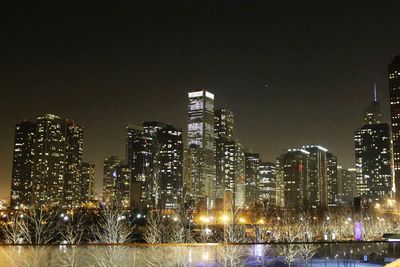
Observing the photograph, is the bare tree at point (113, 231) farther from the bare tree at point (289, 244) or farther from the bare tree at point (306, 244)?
the bare tree at point (306, 244)

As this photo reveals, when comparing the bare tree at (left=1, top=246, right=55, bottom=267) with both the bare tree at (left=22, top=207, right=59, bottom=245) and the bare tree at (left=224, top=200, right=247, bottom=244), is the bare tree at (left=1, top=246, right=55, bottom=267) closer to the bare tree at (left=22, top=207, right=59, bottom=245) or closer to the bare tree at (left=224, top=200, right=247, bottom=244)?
the bare tree at (left=22, top=207, right=59, bottom=245)

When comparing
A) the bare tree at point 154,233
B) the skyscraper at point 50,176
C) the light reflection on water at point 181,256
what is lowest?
the light reflection on water at point 181,256

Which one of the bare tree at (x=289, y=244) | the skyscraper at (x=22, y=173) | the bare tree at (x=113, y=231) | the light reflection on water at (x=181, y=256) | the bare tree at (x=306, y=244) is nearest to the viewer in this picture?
the light reflection on water at (x=181, y=256)

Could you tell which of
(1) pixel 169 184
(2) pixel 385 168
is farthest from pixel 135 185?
(2) pixel 385 168

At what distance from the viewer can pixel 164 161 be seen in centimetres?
18738

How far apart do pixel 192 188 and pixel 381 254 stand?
158m

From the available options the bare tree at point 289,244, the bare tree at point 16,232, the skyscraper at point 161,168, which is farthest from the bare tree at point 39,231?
the skyscraper at point 161,168

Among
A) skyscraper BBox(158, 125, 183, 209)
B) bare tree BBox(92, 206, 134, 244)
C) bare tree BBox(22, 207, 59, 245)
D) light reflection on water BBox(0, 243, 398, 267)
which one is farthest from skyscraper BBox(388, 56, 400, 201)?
light reflection on water BBox(0, 243, 398, 267)

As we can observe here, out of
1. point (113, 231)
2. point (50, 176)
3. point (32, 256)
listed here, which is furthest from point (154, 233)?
point (50, 176)

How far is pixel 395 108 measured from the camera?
148 metres

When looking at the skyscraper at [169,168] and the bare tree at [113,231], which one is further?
the skyscraper at [169,168]

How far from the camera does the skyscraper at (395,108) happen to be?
471 feet

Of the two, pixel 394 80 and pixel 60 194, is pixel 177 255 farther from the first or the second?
pixel 60 194

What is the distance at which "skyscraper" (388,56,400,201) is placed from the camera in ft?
471
